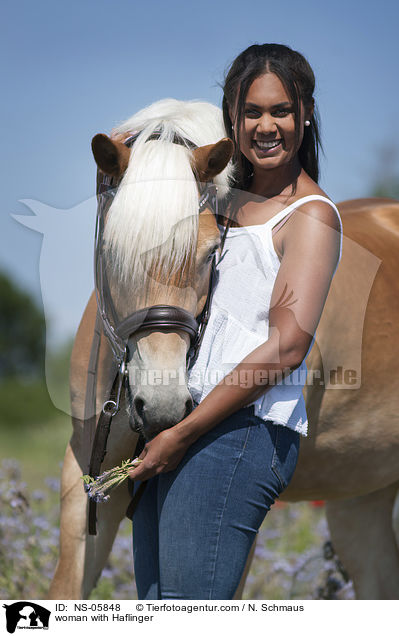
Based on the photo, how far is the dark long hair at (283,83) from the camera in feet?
5.42

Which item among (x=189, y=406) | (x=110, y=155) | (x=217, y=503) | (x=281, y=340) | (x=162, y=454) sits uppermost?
(x=110, y=155)

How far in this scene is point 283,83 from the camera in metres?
1.64

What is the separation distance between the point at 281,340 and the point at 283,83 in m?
0.69

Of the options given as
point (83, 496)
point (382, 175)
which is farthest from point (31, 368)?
point (83, 496)

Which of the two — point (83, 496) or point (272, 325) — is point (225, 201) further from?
point (83, 496)

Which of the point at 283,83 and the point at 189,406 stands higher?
the point at 283,83

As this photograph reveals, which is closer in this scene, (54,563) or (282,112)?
(282,112)

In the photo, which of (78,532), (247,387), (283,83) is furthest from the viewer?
(78,532)

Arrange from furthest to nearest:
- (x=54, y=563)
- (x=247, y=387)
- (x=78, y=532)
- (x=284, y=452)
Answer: (x=54, y=563) → (x=78, y=532) → (x=284, y=452) → (x=247, y=387)

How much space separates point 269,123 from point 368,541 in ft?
7.13

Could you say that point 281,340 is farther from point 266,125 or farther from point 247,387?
point 266,125

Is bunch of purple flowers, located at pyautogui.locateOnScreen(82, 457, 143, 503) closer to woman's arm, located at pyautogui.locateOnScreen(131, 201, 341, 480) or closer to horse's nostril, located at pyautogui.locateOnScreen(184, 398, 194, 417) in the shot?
woman's arm, located at pyautogui.locateOnScreen(131, 201, 341, 480)

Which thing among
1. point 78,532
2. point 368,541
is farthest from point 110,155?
point 368,541
